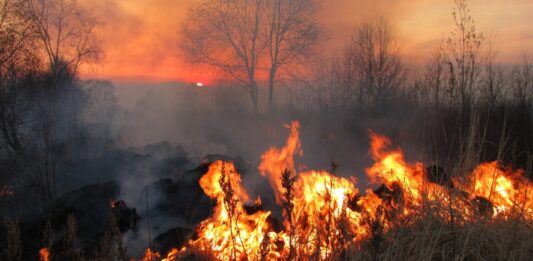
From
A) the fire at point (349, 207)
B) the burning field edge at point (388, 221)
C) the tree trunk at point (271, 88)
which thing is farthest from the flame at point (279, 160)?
the tree trunk at point (271, 88)

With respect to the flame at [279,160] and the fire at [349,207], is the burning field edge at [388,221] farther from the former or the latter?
the flame at [279,160]

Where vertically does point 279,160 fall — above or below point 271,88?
below

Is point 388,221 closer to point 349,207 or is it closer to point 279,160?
point 349,207

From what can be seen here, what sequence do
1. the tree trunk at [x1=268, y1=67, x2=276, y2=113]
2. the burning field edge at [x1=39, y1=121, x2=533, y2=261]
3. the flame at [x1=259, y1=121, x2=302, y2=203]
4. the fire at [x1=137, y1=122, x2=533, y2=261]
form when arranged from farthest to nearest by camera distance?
the tree trunk at [x1=268, y1=67, x2=276, y2=113] < the flame at [x1=259, y1=121, x2=302, y2=203] < the fire at [x1=137, y1=122, x2=533, y2=261] < the burning field edge at [x1=39, y1=121, x2=533, y2=261]

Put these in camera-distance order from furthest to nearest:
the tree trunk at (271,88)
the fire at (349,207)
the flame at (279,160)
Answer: the tree trunk at (271,88) → the flame at (279,160) → the fire at (349,207)

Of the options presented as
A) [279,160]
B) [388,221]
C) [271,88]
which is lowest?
[388,221]

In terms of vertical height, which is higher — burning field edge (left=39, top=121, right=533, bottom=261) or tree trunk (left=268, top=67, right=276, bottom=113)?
tree trunk (left=268, top=67, right=276, bottom=113)

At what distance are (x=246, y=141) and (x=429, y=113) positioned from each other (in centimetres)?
724

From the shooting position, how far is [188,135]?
61.4 ft

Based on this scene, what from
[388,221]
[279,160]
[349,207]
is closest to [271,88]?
[279,160]

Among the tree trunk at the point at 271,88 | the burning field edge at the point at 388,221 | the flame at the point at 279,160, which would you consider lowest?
the burning field edge at the point at 388,221

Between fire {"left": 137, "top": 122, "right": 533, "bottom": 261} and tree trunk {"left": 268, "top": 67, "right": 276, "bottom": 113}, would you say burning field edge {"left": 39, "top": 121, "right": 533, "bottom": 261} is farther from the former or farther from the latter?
tree trunk {"left": 268, "top": 67, "right": 276, "bottom": 113}

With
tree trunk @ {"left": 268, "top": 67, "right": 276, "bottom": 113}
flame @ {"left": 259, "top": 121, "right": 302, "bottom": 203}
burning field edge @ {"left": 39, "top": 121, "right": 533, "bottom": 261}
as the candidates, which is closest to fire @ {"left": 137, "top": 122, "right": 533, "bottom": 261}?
burning field edge @ {"left": 39, "top": 121, "right": 533, "bottom": 261}

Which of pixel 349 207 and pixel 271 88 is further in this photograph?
pixel 271 88
